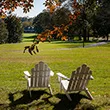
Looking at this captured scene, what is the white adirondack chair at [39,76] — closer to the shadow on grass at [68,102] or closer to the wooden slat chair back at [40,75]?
the wooden slat chair back at [40,75]

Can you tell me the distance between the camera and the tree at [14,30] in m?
59.3

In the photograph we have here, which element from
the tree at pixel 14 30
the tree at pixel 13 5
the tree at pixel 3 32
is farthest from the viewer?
the tree at pixel 14 30

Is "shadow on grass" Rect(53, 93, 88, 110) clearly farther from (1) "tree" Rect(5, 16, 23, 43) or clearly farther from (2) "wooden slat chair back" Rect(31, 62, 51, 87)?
(1) "tree" Rect(5, 16, 23, 43)

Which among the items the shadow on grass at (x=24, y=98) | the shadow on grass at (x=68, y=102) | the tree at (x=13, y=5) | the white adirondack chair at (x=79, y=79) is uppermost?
the tree at (x=13, y=5)

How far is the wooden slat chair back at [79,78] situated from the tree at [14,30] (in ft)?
169

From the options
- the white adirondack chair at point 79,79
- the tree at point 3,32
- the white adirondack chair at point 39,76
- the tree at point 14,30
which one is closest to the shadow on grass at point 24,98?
the white adirondack chair at point 39,76

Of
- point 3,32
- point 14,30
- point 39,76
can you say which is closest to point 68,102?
point 39,76

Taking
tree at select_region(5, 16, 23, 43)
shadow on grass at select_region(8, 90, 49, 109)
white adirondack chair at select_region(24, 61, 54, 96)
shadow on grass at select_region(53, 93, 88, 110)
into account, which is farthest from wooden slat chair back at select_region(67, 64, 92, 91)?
tree at select_region(5, 16, 23, 43)

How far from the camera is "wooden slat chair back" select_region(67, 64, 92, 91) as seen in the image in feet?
25.6

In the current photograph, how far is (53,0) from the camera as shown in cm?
598

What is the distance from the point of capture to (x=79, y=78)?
25.9 feet

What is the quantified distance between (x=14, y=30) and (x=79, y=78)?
174ft

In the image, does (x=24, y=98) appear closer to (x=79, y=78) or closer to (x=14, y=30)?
(x=79, y=78)

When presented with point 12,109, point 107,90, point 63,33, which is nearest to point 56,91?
point 107,90
